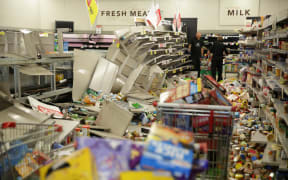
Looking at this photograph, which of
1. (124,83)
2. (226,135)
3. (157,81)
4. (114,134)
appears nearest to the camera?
(226,135)

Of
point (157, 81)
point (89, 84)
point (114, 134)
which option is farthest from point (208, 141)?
point (157, 81)

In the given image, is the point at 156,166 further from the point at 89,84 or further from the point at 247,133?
the point at 89,84

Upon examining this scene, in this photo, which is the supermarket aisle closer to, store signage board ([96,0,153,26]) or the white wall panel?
the white wall panel

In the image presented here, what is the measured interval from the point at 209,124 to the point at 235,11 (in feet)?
43.0

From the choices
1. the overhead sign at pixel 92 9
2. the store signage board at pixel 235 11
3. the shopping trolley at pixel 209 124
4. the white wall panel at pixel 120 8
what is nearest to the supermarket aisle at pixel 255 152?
the shopping trolley at pixel 209 124

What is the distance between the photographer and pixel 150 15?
9.22 meters

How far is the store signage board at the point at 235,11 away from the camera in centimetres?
1449

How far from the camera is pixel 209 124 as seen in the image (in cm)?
257

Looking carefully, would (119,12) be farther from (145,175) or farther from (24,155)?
(145,175)

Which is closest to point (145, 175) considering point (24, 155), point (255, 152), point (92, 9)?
point (24, 155)

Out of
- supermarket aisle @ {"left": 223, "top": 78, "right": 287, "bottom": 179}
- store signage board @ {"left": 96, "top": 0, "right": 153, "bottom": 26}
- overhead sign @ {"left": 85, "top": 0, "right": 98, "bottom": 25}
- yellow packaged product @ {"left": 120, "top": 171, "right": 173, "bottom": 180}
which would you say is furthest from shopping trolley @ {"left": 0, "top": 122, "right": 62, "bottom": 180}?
store signage board @ {"left": 96, "top": 0, "right": 153, "bottom": 26}

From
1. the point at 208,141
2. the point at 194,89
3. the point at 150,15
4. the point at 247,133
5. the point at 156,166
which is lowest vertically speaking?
the point at 247,133

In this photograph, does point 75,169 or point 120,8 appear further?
point 120,8

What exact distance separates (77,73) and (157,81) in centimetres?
203
